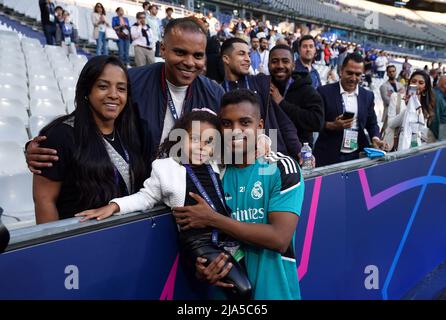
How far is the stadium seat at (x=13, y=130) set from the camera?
365cm

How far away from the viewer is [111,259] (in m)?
1.25

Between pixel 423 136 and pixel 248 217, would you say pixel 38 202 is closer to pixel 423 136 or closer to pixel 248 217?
pixel 248 217

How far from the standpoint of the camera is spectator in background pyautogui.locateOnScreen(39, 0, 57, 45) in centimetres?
809

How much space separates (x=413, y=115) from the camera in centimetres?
337

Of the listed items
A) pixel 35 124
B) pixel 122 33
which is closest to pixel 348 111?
pixel 35 124

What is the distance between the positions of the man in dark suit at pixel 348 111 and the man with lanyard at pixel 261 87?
766 millimetres

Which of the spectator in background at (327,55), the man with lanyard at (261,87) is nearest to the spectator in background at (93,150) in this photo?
the man with lanyard at (261,87)

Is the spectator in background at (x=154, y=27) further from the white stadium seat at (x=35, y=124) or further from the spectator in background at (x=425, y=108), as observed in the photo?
the spectator in background at (x=425, y=108)

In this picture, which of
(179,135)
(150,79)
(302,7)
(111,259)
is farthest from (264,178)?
(302,7)

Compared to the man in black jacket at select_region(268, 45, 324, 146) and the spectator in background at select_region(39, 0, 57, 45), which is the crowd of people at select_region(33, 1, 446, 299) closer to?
the man in black jacket at select_region(268, 45, 324, 146)

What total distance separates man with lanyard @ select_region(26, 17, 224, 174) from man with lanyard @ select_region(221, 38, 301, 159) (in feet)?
1.61

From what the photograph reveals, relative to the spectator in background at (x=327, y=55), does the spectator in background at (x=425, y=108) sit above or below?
below

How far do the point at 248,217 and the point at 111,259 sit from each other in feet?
1.60

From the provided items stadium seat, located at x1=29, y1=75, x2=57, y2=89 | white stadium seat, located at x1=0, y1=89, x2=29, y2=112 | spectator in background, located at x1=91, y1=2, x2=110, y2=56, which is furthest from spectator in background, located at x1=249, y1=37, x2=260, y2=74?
white stadium seat, located at x1=0, y1=89, x2=29, y2=112
